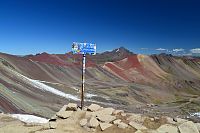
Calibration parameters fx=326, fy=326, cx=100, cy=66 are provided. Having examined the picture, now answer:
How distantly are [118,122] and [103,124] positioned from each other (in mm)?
705

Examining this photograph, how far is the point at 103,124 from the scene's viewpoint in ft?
49.3

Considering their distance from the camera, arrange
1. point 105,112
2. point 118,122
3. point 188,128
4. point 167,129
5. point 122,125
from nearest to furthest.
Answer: point 188,128, point 167,129, point 122,125, point 118,122, point 105,112

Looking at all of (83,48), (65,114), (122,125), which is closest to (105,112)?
(122,125)

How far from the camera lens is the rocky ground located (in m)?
14.5

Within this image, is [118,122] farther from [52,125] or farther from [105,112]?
[52,125]

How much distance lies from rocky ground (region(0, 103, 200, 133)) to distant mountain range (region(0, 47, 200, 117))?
1635 cm

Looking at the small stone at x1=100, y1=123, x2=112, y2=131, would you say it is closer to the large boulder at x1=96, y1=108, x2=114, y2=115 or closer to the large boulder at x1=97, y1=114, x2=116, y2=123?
the large boulder at x1=97, y1=114, x2=116, y2=123

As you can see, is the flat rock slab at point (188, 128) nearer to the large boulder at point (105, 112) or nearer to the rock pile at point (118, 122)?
the rock pile at point (118, 122)

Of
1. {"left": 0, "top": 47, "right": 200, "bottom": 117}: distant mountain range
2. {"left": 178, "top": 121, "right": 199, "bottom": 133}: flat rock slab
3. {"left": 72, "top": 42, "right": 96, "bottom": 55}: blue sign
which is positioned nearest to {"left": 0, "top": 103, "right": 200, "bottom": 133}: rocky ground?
{"left": 178, "top": 121, "right": 199, "bottom": 133}: flat rock slab

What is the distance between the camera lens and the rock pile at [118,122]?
566 inches

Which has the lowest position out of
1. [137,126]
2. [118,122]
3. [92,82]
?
[137,126]

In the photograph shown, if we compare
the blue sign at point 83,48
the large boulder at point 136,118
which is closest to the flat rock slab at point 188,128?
the large boulder at point 136,118

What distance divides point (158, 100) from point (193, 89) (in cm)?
3042

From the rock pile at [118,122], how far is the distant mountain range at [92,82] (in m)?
16.9
